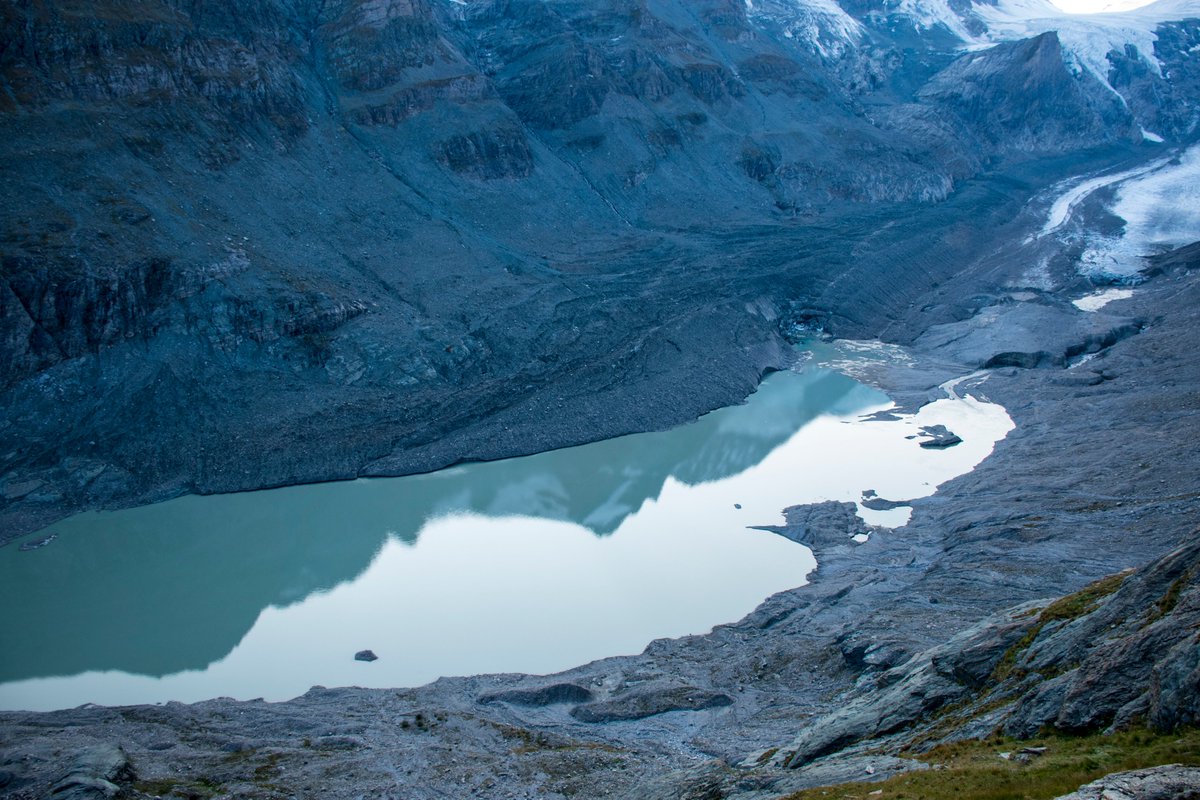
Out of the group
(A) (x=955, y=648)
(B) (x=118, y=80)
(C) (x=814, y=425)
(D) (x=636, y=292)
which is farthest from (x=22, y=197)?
(A) (x=955, y=648)

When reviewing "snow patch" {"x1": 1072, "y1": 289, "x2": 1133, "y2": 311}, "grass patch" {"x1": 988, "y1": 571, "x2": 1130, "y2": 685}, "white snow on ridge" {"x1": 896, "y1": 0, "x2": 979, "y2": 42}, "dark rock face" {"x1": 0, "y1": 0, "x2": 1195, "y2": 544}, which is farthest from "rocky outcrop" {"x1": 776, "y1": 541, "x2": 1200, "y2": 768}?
"white snow on ridge" {"x1": 896, "y1": 0, "x2": 979, "y2": 42}

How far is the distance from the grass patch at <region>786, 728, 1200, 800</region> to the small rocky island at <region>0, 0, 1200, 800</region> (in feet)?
0.23

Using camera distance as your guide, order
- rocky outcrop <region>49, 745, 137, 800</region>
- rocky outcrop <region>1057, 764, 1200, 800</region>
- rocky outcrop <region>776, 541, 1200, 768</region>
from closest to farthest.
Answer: rocky outcrop <region>1057, 764, 1200, 800</region>
rocky outcrop <region>776, 541, 1200, 768</region>
rocky outcrop <region>49, 745, 137, 800</region>

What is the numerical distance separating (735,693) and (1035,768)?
9951 millimetres

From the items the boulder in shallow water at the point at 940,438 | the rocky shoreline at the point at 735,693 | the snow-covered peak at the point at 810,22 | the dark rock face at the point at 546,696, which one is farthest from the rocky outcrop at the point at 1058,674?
the snow-covered peak at the point at 810,22

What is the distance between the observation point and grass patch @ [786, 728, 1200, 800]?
934cm

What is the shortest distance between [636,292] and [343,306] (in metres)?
14.6

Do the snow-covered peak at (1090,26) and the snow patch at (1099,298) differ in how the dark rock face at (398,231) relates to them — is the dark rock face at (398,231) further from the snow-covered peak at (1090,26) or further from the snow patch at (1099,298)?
the snow-covered peak at (1090,26)

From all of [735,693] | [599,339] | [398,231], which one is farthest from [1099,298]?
[735,693]

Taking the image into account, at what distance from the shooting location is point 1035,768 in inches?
396

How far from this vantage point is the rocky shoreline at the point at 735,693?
15.7 metres

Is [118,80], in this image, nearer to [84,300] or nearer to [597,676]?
[84,300]

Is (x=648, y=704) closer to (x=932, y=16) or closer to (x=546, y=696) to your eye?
(x=546, y=696)

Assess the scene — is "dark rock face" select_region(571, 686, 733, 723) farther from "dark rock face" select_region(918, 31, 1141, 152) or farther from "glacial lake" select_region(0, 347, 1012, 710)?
"dark rock face" select_region(918, 31, 1141, 152)
